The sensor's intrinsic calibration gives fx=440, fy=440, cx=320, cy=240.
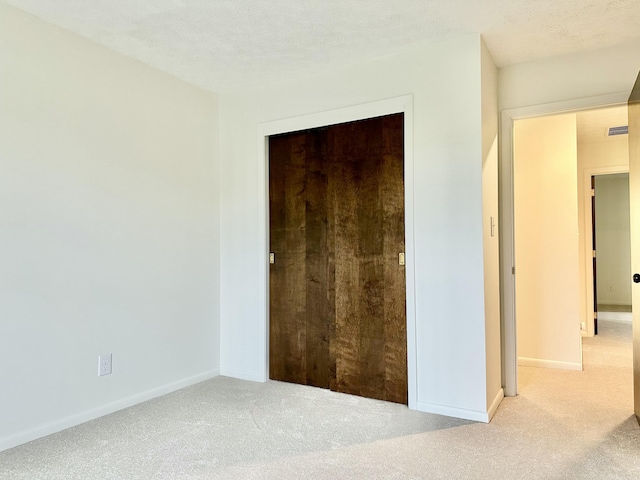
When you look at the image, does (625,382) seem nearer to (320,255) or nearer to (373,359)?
(373,359)

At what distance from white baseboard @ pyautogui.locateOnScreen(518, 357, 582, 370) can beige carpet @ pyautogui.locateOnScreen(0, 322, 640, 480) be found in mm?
577

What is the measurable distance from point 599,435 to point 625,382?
1.25m

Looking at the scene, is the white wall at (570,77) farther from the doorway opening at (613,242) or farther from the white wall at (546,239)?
the doorway opening at (613,242)

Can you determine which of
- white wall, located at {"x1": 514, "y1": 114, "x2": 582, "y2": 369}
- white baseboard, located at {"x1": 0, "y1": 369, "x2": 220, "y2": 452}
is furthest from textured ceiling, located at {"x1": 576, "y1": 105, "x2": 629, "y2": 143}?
white baseboard, located at {"x1": 0, "y1": 369, "x2": 220, "y2": 452}

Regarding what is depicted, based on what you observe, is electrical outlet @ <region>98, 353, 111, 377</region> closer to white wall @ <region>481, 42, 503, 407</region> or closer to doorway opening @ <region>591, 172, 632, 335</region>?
white wall @ <region>481, 42, 503, 407</region>

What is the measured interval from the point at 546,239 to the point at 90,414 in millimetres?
3884

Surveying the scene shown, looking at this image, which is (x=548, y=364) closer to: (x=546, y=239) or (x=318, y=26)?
(x=546, y=239)

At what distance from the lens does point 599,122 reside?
15.4ft

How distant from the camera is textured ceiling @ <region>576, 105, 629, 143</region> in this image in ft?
14.2

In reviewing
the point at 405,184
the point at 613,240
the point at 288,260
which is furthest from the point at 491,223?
the point at 613,240

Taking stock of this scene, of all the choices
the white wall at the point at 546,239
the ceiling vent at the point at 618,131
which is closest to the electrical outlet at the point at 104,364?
the white wall at the point at 546,239

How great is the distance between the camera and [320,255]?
10.7 ft

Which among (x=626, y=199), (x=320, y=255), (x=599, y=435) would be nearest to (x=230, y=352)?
(x=320, y=255)

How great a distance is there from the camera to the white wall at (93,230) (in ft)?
7.72
